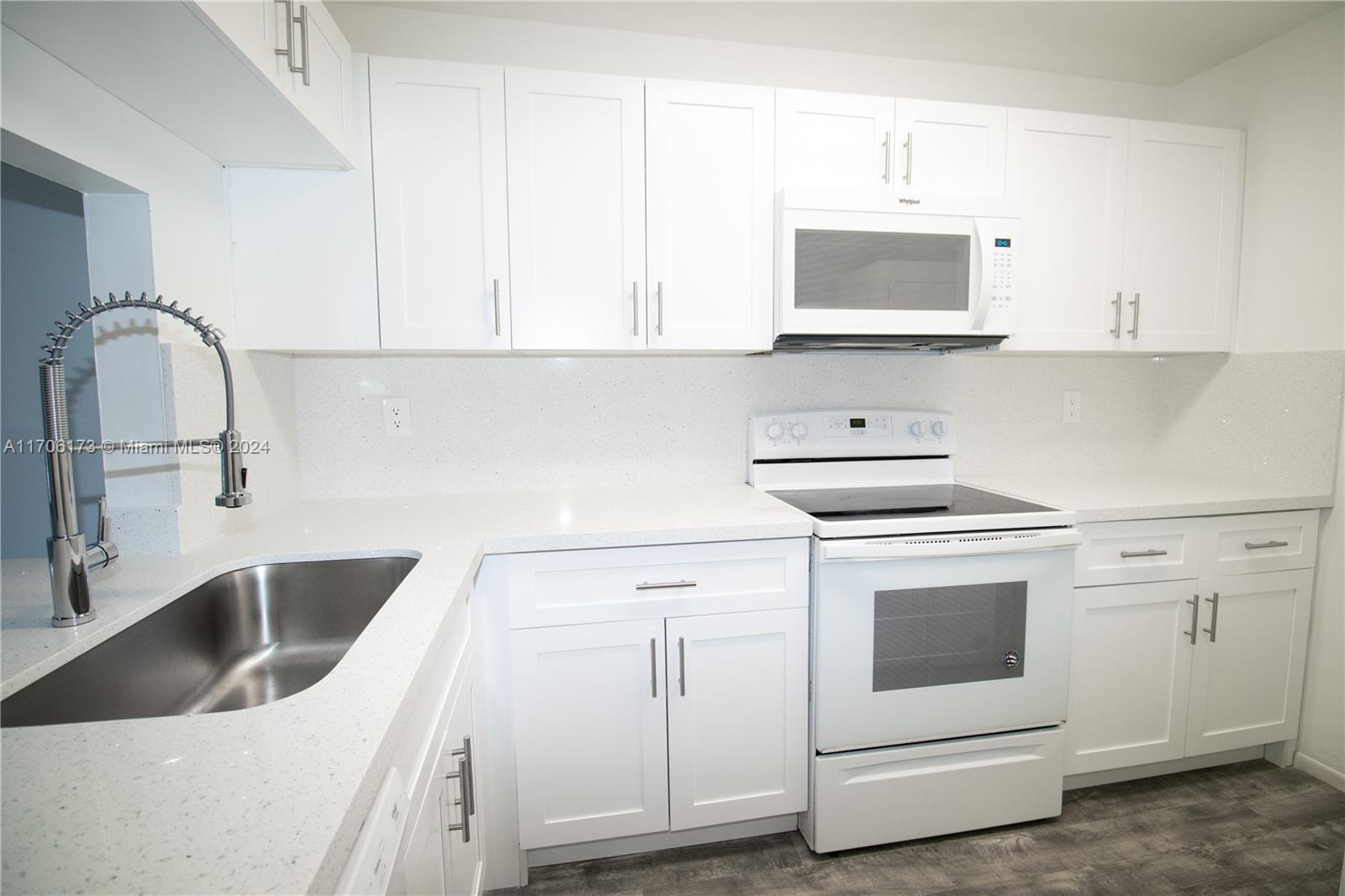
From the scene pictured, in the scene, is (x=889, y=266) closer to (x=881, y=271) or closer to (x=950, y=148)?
(x=881, y=271)

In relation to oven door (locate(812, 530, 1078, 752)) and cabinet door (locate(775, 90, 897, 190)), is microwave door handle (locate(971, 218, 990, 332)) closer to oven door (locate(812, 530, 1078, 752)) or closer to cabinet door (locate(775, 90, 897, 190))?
cabinet door (locate(775, 90, 897, 190))

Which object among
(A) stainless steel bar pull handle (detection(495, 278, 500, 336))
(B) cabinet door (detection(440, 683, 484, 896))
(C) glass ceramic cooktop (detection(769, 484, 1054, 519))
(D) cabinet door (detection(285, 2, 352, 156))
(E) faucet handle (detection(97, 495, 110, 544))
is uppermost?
(D) cabinet door (detection(285, 2, 352, 156))

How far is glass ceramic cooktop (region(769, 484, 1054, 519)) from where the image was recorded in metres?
1.68

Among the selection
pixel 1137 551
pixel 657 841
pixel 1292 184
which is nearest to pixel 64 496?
pixel 657 841

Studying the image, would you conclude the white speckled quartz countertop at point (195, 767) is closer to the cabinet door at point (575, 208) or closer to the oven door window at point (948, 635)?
the cabinet door at point (575, 208)

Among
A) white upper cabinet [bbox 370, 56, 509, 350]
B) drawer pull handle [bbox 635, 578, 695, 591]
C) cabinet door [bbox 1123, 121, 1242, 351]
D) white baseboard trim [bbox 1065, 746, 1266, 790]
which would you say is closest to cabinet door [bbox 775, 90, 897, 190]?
white upper cabinet [bbox 370, 56, 509, 350]

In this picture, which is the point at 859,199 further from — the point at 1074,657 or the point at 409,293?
the point at 1074,657

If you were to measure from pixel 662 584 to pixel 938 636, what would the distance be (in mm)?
764

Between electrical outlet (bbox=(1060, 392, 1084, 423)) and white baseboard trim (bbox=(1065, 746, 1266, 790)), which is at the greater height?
electrical outlet (bbox=(1060, 392, 1084, 423))

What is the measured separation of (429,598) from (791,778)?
3.78 ft

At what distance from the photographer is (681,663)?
5.08ft

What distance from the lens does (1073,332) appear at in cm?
200

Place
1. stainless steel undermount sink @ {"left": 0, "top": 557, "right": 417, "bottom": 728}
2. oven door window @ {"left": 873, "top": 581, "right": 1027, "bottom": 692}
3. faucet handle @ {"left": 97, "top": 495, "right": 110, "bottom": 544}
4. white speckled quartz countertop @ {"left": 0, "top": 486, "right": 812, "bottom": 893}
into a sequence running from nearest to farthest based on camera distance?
white speckled quartz countertop @ {"left": 0, "top": 486, "right": 812, "bottom": 893} < stainless steel undermount sink @ {"left": 0, "top": 557, "right": 417, "bottom": 728} < faucet handle @ {"left": 97, "top": 495, "right": 110, "bottom": 544} < oven door window @ {"left": 873, "top": 581, "right": 1027, "bottom": 692}

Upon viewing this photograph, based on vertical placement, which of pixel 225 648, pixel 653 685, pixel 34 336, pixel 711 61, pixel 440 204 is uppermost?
pixel 711 61
